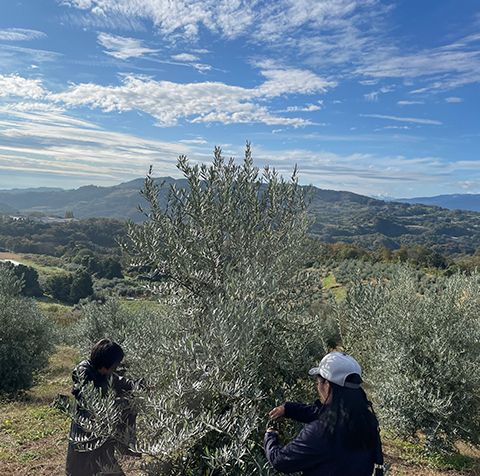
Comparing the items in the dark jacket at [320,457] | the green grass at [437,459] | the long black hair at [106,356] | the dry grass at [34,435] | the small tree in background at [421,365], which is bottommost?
the dry grass at [34,435]

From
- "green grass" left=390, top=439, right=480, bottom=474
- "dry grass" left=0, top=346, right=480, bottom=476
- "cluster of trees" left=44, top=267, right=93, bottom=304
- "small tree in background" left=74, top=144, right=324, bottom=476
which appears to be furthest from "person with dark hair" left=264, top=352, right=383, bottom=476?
"cluster of trees" left=44, top=267, right=93, bottom=304

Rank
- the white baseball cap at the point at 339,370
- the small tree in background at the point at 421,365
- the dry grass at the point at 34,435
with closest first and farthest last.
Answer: the white baseball cap at the point at 339,370, the dry grass at the point at 34,435, the small tree in background at the point at 421,365

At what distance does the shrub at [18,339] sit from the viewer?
10164 mm

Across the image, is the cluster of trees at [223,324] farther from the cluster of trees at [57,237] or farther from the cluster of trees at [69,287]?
the cluster of trees at [57,237]

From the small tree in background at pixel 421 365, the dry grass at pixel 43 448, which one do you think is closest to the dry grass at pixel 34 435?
the dry grass at pixel 43 448

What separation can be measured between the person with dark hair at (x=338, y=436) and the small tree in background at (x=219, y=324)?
61 centimetres

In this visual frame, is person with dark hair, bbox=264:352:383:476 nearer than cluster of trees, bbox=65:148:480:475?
Yes

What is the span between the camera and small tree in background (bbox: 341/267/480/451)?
7082 mm

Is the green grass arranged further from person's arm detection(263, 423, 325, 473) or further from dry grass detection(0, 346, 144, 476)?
person's arm detection(263, 423, 325, 473)

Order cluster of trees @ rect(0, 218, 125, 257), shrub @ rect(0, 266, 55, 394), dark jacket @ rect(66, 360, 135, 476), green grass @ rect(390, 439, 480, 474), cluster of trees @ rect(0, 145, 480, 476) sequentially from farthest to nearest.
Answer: cluster of trees @ rect(0, 218, 125, 257) < shrub @ rect(0, 266, 55, 394) < green grass @ rect(390, 439, 480, 474) < dark jacket @ rect(66, 360, 135, 476) < cluster of trees @ rect(0, 145, 480, 476)

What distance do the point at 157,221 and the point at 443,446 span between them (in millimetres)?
8188

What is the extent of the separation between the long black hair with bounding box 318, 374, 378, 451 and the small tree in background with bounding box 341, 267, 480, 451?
4.28 metres

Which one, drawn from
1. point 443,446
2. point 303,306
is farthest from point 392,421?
point 303,306

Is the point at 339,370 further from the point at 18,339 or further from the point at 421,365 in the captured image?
the point at 18,339
